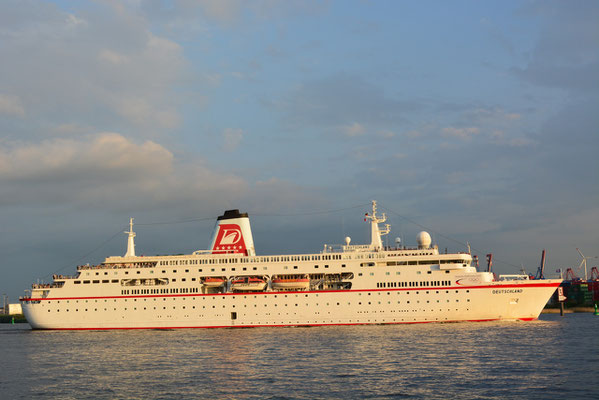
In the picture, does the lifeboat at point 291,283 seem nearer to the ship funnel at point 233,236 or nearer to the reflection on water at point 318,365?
the ship funnel at point 233,236

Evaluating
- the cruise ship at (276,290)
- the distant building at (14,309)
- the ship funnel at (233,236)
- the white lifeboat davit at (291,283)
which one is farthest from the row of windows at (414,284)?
the distant building at (14,309)

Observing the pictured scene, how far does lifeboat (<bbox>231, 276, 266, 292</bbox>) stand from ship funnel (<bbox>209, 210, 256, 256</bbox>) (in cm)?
390

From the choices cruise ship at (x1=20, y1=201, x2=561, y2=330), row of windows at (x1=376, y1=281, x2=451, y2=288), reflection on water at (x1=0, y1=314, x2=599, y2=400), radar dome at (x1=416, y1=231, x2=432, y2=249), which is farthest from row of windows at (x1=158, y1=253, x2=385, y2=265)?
reflection on water at (x1=0, y1=314, x2=599, y2=400)

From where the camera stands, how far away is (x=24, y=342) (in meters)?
46.3

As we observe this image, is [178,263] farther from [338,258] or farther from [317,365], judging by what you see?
[317,365]

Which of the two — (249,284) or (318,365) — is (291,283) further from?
(318,365)

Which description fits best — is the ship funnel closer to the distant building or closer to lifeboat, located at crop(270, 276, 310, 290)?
lifeboat, located at crop(270, 276, 310, 290)

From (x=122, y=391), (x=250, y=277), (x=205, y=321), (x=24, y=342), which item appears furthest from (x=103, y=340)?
(x=122, y=391)

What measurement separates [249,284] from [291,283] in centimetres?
393

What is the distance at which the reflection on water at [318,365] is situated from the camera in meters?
23.2

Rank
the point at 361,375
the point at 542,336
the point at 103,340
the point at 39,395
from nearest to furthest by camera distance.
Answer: the point at 39,395 → the point at 361,375 → the point at 542,336 → the point at 103,340

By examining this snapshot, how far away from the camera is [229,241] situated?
5681 cm

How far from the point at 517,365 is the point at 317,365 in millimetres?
9883

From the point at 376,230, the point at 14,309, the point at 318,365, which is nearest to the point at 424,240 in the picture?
→ the point at 376,230
